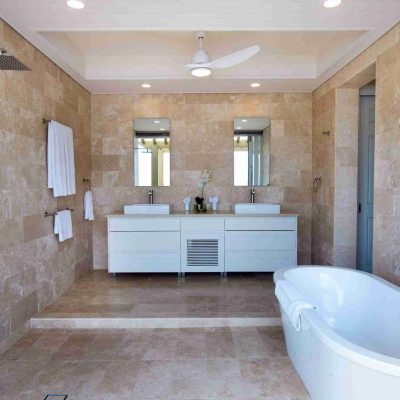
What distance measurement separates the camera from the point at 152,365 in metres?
2.36

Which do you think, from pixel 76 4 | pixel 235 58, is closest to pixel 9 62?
pixel 76 4

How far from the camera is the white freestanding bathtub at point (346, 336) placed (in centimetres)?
145

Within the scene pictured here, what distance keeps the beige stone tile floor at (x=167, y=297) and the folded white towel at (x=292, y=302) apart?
2.87 feet

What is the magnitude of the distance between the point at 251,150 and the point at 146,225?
72.0 inches

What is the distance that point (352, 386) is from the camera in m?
1.53

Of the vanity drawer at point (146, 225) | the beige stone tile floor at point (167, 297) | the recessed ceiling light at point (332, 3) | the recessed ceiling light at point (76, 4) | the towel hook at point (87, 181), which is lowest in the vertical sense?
the beige stone tile floor at point (167, 297)

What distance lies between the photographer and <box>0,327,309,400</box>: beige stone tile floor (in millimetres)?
2068

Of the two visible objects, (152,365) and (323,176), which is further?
(323,176)

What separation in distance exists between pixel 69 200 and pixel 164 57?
2049 mm

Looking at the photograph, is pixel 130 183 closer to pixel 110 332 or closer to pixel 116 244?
pixel 116 244

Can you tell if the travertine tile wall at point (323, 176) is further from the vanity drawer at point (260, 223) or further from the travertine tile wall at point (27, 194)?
the travertine tile wall at point (27, 194)

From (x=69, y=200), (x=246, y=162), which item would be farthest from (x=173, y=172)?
(x=69, y=200)

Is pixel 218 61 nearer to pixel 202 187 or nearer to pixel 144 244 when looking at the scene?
pixel 202 187

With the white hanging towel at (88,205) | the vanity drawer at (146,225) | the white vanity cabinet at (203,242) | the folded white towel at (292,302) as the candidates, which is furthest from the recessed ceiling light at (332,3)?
the white hanging towel at (88,205)
